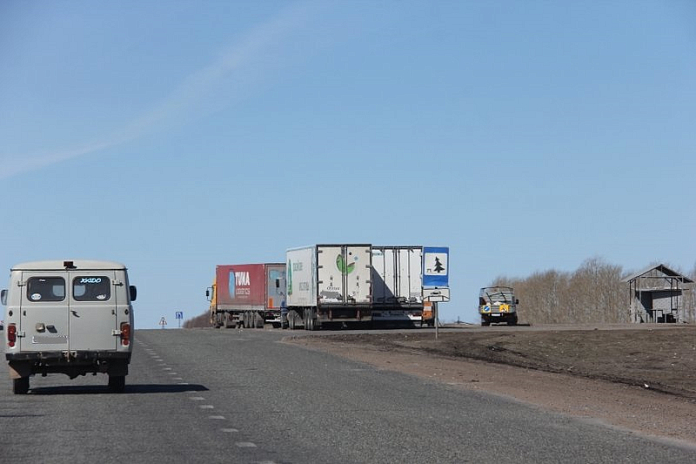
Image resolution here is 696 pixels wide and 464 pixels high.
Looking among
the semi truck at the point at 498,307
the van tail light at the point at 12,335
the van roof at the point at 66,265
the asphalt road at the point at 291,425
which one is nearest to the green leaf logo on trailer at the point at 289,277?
the semi truck at the point at 498,307

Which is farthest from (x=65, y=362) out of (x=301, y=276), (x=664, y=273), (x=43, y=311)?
(x=664, y=273)

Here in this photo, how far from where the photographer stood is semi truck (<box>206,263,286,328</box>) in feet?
199

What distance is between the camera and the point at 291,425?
47.6ft

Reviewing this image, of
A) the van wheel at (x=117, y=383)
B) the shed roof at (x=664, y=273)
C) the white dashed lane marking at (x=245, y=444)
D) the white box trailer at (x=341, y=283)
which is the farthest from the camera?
the shed roof at (x=664, y=273)

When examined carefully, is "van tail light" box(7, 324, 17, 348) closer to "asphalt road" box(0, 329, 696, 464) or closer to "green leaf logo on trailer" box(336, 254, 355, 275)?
"asphalt road" box(0, 329, 696, 464)

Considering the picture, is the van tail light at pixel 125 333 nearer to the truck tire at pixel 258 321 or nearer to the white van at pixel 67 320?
the white van at pixel 67 320

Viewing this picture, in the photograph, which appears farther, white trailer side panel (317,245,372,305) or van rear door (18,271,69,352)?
white trailer side panel (317,245,372,305)

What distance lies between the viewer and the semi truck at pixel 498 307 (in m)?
62.2

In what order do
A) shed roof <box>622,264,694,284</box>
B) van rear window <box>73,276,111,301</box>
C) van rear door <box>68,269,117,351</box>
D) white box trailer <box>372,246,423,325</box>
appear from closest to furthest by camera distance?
van rear door <box>68,269,117,351</box>, van rear window <box>73,276,111,301</box>, white box trailer <box>372,246,423,325</box>, shed roof <box>622,264,694,284</box>

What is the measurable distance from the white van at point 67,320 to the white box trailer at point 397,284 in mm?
33999

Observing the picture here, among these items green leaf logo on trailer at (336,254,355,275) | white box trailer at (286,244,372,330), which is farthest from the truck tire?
green leaf logo on trailer at (336,254,355,275)

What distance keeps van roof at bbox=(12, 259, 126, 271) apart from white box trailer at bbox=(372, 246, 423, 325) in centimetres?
3378

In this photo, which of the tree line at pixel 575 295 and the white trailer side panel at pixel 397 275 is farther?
the tree line at pixel 575 295

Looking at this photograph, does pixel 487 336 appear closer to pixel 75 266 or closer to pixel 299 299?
pixel 299 299
